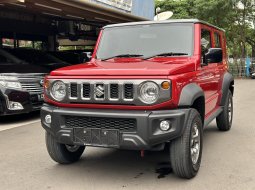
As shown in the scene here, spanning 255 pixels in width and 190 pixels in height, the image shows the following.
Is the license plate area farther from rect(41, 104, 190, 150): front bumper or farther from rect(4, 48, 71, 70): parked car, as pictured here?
rect(4, 48, 71, 70): parked car

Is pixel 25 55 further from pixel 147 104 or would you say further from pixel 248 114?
pixel 147 104

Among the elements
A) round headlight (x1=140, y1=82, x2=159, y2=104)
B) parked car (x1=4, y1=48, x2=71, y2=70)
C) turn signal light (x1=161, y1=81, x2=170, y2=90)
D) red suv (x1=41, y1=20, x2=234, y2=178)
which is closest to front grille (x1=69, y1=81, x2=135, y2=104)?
red suv (x1=41, y1=20, x2=234, y2=178)

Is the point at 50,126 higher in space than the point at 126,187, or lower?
higher

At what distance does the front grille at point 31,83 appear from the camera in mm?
9148

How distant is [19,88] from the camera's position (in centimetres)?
898

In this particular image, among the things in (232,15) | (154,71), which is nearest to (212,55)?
(154,71)

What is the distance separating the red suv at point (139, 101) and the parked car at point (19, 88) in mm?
3710

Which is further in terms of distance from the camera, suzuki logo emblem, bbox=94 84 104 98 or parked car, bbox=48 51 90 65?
parked car, bbox=48 51 90 65

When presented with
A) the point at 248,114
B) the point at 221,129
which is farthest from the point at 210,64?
the point at 248,114

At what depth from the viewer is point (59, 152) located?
17.0 feet

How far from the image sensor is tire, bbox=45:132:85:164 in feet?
16.8

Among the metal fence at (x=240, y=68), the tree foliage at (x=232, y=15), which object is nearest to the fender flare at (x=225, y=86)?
the metal fence at (x=240, y=68)

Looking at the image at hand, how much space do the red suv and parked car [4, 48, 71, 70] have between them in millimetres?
6023

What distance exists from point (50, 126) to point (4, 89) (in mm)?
4406
